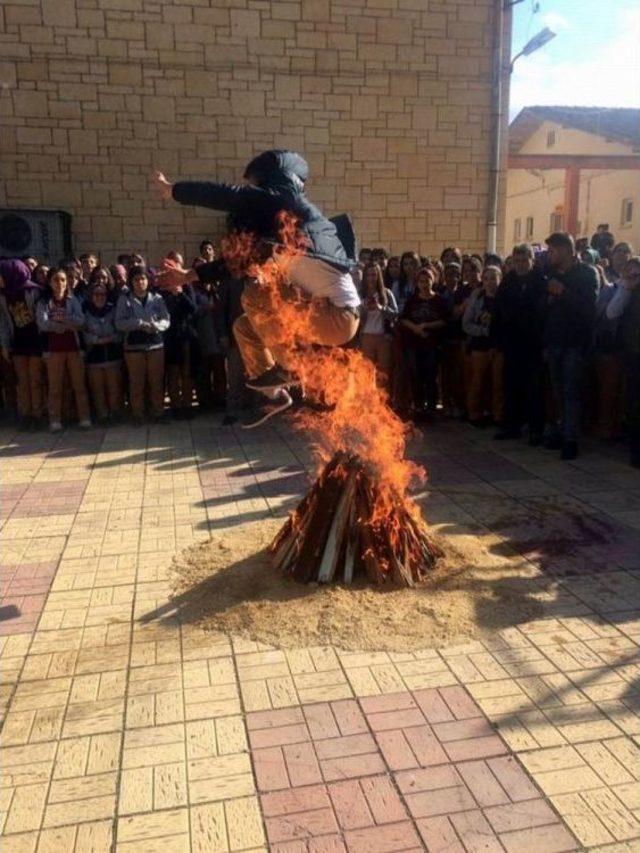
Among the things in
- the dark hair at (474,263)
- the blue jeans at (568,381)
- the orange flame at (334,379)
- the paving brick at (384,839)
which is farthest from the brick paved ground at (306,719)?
the dark hair at (474,263)

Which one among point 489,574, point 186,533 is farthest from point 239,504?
point 489,574

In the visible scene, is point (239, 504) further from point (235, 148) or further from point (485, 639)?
point (235, 148)

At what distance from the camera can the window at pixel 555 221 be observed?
32469 millimetres

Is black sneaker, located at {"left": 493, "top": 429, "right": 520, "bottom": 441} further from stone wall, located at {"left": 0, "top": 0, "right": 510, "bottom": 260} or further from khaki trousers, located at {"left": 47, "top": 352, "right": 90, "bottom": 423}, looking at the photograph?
stone wall, located at {"left": 0, "top": 0, "right": 510, "bottom": 260}

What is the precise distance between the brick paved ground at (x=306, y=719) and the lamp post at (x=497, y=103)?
372 inches

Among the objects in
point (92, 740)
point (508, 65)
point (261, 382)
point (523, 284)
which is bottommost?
point (92, 740)

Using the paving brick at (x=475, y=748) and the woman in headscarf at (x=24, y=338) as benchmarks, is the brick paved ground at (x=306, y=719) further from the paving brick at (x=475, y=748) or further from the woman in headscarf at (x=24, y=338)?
the woman in headscarf at (x=24, y=338)

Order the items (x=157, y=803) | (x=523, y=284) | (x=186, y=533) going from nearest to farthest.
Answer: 1. (x=157, y=803)
2. (x=186, y=533)
3. (x=523, y=284)

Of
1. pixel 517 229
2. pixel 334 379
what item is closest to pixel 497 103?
pixel 334 379

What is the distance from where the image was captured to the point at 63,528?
Result: 18.7ft

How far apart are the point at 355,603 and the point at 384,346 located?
567 centimetres

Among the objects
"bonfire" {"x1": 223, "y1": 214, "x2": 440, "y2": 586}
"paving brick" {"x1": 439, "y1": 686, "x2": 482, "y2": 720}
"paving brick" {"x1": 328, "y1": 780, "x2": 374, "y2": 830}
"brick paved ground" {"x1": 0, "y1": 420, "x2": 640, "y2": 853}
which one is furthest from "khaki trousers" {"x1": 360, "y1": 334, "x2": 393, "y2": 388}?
"paving brick" {"x1": 328, "y1": 780, "x2": 374, "y2": 830}

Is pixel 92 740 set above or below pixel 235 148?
below

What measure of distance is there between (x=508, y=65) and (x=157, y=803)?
1398 centimetres
